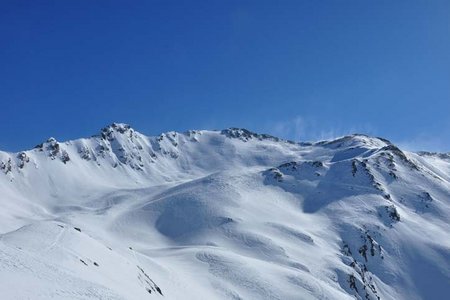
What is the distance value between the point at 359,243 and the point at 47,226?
76.9 metres

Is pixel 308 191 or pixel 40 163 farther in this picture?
pixel 40 163

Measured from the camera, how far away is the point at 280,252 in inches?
3841

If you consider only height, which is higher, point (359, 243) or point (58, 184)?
point (58, 184)

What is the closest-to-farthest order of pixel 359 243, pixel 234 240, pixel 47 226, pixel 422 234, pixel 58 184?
1. pixel 47 226
2. pixel 234 240
3. pixel 359 243
4. pixel 422 234
5. pixel 58 184

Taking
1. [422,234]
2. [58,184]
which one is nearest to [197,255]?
[422,234]

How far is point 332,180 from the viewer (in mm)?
155125

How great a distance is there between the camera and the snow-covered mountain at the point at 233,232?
4434 centimetres

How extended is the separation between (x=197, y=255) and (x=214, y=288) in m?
17.3

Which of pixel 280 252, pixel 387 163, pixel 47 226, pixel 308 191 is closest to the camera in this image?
pixel 47 226

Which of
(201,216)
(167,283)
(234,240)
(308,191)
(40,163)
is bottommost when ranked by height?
(167,283)

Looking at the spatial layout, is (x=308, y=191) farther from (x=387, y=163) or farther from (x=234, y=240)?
(x=234, y=240)

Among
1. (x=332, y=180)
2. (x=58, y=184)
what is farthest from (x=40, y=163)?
(x=332, y=180)

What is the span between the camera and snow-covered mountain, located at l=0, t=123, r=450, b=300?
145ft

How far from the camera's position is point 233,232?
109125 mm
